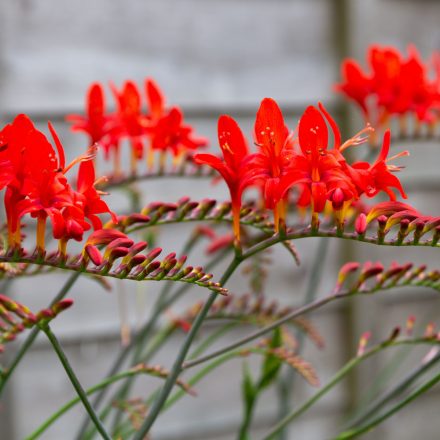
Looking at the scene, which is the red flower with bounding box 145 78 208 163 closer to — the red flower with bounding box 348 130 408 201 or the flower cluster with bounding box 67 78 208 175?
the flower cluster with bounding box 67 78 208 175

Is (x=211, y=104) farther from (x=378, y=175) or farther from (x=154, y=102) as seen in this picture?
(x=378, y=175)

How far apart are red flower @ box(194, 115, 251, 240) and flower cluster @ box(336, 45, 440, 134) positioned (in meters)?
0.37

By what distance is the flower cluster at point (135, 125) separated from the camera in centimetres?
63

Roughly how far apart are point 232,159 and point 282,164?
0.09 ft

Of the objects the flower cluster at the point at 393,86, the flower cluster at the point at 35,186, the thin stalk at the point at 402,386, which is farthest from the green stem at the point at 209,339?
the flower cluster at the point at 35,186

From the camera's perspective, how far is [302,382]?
4.29ft

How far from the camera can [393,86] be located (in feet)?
2.54

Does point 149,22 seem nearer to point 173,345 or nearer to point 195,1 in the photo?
point 195,1

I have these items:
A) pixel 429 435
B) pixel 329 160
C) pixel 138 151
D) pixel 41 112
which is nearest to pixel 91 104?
pixel 138 151

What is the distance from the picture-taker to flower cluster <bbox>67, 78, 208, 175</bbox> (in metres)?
0.63

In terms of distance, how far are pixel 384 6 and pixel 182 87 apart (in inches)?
16.9

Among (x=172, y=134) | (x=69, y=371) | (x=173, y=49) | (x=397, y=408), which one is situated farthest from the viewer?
(x=173, y=49)

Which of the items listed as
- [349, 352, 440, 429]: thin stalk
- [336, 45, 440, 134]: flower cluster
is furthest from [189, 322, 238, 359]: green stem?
[336, 45, 440, 134]: flower cluster

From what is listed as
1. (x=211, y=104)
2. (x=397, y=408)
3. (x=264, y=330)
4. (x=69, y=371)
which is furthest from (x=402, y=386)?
(x=211, y=104)
